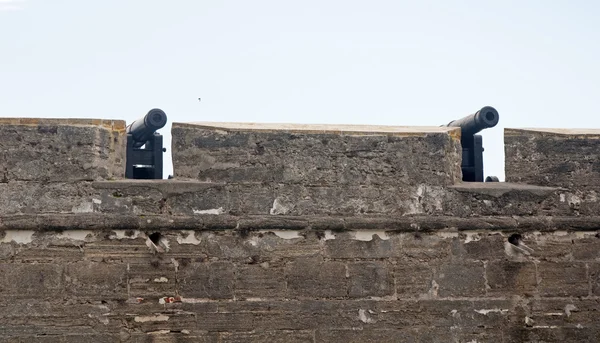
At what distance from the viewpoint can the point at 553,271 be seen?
7.14 m

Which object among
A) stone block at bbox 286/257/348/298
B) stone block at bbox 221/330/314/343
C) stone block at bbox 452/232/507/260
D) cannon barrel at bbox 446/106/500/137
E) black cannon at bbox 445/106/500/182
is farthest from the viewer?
black cannon at bbox 445/106/500/182

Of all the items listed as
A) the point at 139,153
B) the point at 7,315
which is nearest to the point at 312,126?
the point at 139,153

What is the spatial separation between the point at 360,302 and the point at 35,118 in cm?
259

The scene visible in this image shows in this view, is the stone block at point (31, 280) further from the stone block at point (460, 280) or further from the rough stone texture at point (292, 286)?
the stone block at point (460, 280)

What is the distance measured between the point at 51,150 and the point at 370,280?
93.9 inches

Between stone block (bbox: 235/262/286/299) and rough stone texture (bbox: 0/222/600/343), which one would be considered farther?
stone block (bbox: 235/262/286/299)

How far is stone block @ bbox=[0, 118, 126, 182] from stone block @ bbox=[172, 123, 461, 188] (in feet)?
1.88

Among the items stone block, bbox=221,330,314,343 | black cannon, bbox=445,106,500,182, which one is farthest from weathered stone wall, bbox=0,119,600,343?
black cannon, bbox=445,106,500,182

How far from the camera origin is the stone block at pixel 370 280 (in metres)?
6.88

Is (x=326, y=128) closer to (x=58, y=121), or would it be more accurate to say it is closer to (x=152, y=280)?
(x=152, y=280)

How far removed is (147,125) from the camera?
700 centimetres

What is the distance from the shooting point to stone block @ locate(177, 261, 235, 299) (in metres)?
6.72

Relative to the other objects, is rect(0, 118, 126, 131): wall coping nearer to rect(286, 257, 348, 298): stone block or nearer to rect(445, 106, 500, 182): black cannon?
rect(286, 257, 348, 298): stone block

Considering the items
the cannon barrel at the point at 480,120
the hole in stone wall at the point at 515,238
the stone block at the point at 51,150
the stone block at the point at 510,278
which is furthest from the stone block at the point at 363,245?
the stone block at the point at 51,150
